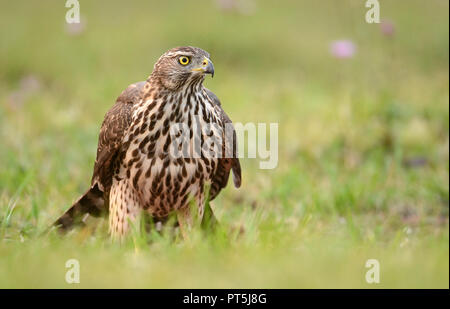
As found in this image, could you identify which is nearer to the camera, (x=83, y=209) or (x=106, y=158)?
(x=106, y=158)

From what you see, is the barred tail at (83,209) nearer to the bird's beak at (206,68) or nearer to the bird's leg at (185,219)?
the bird's leg at (185,219)

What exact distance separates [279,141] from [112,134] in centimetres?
354

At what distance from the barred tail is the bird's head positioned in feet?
3.12

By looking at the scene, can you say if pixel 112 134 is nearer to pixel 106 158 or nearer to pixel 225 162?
pixel 106 158

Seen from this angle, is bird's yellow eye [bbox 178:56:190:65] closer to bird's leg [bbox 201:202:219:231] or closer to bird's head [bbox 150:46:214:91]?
bird's head [bbox 150:46:214:91]

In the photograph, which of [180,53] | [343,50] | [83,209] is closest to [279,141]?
[343,50]

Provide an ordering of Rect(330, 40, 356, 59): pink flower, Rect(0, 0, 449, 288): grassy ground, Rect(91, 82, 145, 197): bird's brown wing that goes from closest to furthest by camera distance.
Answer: Rect(0, 0, 449, 288): grassy ground
Rect(91, 82, 145, 197): bird's brown wing
Rect(330, 40, 356, 59): pink flower

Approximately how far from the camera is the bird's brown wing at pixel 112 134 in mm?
4375

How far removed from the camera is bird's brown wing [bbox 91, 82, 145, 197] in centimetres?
438

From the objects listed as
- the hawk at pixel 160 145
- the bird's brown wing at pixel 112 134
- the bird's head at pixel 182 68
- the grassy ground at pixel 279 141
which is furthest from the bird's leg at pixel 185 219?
the bird's head at pixel 182 68

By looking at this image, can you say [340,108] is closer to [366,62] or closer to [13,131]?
[366,62]

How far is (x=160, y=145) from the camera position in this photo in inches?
167

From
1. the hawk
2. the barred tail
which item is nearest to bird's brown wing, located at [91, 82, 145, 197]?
the hawk
